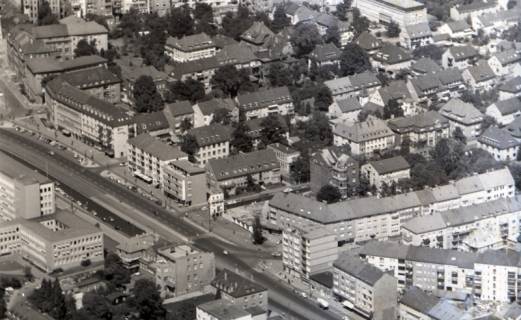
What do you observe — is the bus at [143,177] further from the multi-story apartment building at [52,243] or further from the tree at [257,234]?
the tree at [257,234]

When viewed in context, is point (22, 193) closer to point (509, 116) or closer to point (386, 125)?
point (386, 125)

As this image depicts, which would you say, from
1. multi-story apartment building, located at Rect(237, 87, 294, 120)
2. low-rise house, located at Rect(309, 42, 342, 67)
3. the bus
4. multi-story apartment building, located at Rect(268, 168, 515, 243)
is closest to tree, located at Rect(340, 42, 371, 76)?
low-rise house, located at Rect(309, 42, 342, 67)

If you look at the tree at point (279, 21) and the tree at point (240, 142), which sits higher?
the tree at point (279, 21)

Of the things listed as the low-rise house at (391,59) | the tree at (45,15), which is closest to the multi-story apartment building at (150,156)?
the low-rise house at (391,59)

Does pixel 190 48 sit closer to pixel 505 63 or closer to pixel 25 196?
pixel 505 63

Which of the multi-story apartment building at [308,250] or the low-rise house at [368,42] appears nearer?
the multi-story apartment building at [308,250]

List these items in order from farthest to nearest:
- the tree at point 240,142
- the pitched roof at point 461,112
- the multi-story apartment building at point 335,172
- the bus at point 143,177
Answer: the pitched roof at point 461,112 < the tree at point 240,142 < the bus at point 143,177 < the multi-story apartment building at point 335,172

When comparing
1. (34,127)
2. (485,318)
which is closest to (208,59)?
(34,127)
